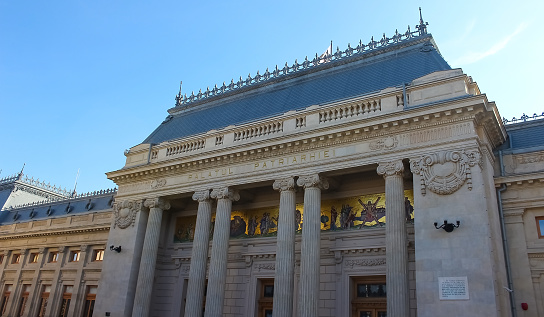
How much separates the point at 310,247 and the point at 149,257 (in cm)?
1000

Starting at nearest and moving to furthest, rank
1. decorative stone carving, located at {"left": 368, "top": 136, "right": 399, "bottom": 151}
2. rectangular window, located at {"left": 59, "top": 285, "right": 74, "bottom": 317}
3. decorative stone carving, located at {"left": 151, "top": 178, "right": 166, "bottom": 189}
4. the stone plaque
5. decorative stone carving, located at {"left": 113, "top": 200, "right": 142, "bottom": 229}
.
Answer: the stone plaque, decorative stone carving, located at {"left": 368, "top": 136, "right": 399, "bottom": 151}, decorative stone carving, located at {"left": 151, "top": 178, "right": 166, "bottom": 189}, decorative stone carving, located at {"left": 113, "top": 200, "right": 142, "bottom": 229}, rectangular window, located at {"left": 59, "top": 285, "right": 74, "bottom": 317}

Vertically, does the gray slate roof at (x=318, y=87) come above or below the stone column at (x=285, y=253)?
above

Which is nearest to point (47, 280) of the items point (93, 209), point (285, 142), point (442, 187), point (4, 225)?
point (93, 209)

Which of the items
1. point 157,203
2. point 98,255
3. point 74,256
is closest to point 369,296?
point 157,203

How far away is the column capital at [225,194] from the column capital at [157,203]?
3.86 metres

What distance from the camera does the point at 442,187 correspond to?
1730 centimetres

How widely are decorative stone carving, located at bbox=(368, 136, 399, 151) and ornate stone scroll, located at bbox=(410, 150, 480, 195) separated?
1.32 metres

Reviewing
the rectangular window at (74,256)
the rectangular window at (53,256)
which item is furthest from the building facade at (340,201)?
the rectangular window at (53,256)

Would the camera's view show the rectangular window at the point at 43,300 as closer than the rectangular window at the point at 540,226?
No

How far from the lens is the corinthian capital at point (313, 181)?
20406 millimetres

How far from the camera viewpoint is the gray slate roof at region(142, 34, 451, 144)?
22.4 meters

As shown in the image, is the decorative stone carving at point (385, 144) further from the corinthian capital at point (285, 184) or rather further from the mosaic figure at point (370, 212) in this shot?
the corinthian capital at point (285, 184)

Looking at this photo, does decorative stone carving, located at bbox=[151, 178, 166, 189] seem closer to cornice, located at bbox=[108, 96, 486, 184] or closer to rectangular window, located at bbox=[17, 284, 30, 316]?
cornice, located at bbox=[108, 96, 486, 184]

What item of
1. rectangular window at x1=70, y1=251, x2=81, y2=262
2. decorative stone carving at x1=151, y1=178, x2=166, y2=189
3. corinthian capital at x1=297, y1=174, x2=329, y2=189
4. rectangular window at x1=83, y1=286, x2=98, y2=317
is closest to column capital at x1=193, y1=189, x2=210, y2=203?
decorative stone carving at x1=151, y1=178, x2=166, y2=189
